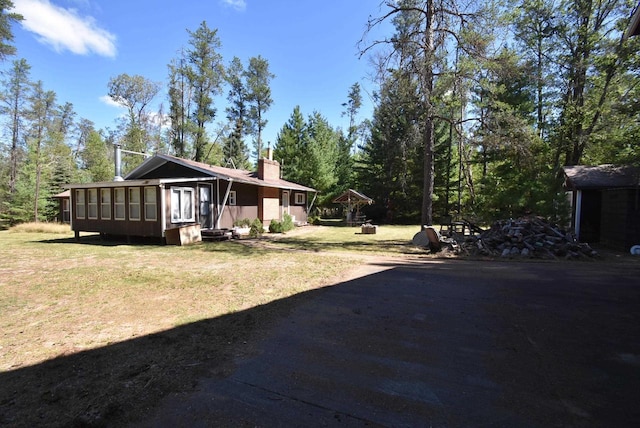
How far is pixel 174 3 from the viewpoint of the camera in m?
12.8

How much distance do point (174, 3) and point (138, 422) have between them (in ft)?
49.7

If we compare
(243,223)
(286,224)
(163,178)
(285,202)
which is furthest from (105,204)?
(285,202)

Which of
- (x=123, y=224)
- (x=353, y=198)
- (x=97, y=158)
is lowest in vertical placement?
(x=123, y=224)

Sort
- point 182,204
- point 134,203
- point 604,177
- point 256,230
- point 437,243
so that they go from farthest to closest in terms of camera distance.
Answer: point 256,230 < point 182,204 < point 134,203 < point 604,177 < point 437,243

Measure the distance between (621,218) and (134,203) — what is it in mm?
19194

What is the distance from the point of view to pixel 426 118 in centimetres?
1345

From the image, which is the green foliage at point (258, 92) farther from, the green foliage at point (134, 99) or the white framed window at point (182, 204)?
the white framed window at point (182, 204)

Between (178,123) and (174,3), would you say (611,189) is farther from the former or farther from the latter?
(178,123)

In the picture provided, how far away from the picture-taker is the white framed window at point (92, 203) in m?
15.0

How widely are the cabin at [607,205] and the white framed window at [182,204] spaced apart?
645 inches

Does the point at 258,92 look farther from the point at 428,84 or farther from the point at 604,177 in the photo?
the point at 604,177

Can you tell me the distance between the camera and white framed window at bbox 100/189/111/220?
14617 mm

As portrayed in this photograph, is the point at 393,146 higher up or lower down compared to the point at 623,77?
lower down

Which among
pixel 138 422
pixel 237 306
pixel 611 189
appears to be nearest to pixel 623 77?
pixel 611 189
